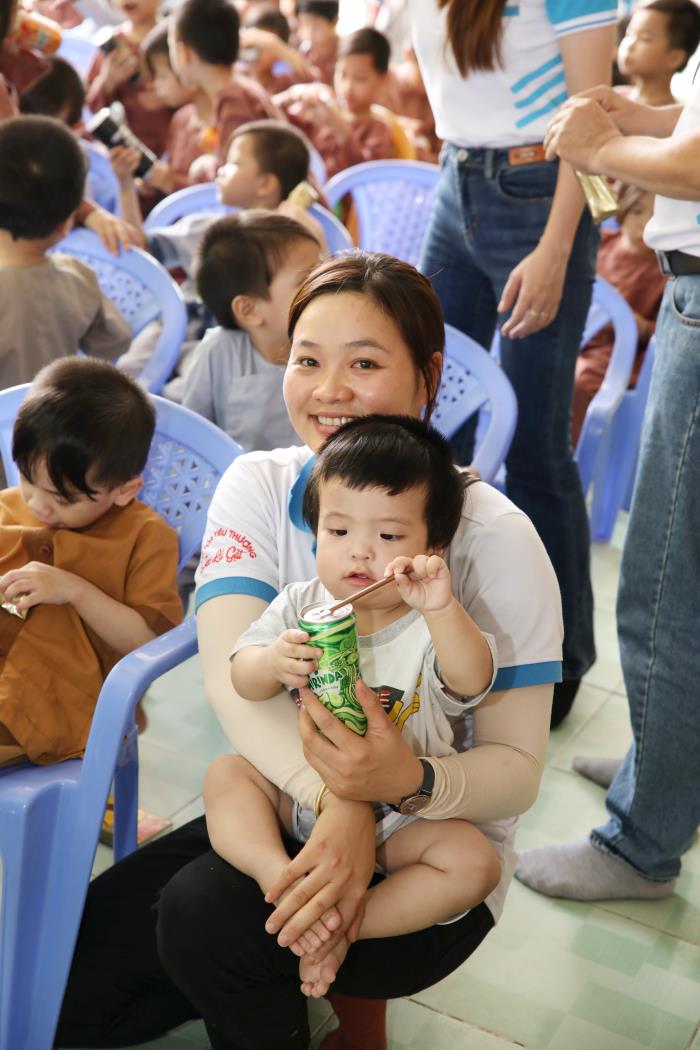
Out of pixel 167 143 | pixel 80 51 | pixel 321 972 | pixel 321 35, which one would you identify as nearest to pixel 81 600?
pixel 321 972

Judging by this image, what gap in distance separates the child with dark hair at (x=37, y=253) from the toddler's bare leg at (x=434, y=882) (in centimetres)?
155

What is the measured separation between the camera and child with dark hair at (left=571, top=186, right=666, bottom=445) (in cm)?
379

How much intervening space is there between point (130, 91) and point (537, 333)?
3.66m

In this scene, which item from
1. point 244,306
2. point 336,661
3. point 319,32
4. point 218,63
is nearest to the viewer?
point 336,661

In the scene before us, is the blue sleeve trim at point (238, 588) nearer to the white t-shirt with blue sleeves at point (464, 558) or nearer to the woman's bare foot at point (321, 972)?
the white t-shirt with blue sleeves at point (464, 558)

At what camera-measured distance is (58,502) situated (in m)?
1.68

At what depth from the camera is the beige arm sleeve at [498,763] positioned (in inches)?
51.3

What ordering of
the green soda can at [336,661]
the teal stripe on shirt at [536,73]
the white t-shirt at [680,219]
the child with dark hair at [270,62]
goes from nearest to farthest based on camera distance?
the green soda can at [336,661] < the white t-shirt at [680,219] < the teal stripe on shirt at [536,73] < the child with dark hair at [270,62]

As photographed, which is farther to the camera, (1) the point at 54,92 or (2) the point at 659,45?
(2) the point at 659,45

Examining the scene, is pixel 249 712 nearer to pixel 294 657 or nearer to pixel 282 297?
pixel 294 657

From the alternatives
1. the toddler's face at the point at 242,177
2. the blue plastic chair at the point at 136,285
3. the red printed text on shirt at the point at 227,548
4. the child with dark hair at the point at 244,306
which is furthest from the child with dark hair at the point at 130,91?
the red printed text on shirt at the point at 227,548

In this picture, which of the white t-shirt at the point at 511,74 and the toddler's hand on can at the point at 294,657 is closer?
the toddler's hand on can at the point at 294,657

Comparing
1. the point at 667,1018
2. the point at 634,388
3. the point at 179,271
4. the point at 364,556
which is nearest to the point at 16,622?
the point at 364,556

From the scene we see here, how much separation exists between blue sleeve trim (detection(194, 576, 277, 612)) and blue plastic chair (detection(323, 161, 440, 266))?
2595mm
